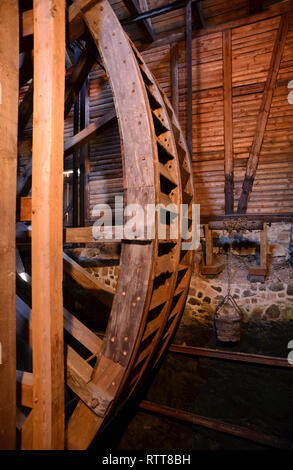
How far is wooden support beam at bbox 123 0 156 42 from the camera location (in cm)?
563

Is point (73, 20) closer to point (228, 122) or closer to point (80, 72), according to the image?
point (80, 72)

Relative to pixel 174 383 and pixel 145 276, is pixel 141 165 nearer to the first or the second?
pixel 145 276

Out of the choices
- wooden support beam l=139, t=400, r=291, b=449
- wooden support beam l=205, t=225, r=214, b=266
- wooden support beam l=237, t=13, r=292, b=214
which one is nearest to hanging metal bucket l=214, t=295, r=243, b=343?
wooden support beam l=205, t=225, r=214, b=266

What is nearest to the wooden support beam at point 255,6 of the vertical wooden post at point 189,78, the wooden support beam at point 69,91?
the vertical wooden post at point 189,78

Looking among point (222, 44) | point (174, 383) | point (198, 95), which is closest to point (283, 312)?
point (174, 383)

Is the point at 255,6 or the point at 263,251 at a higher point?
the point at 255,6

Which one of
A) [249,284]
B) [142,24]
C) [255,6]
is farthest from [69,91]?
[249,284]

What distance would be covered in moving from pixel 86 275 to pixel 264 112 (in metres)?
5.24

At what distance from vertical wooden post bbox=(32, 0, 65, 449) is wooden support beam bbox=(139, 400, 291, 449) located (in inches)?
56.4

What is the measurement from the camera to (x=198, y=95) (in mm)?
6043

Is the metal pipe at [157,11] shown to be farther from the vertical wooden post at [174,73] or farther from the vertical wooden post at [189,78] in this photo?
the vertical wooden post at [174,73]

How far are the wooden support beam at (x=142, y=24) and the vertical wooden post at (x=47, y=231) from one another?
498cm

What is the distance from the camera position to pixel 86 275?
3.55 metres

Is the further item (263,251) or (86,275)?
(263,251)
